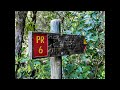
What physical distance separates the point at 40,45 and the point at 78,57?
579mm

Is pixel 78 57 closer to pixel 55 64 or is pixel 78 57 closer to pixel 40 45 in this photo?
pixel 55 64

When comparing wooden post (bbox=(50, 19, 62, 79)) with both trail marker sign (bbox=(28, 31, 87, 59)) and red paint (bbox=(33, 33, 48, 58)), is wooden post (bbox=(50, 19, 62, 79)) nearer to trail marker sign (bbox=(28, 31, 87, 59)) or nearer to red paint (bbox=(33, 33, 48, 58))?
trail marker sign (bbox=(28, 31, 87, 59))

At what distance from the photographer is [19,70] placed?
2701 millimetres

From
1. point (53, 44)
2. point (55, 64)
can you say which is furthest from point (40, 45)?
point (55, 64)

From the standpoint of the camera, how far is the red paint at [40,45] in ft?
7.04

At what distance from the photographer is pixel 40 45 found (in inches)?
86.0

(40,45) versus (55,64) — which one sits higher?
(40,45)

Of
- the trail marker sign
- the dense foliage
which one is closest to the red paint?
the trail marker sign

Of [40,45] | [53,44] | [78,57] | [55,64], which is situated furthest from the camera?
[78,57]

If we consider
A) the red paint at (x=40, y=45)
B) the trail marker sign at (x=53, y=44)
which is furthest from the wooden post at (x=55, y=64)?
the red paint at (x=40, y=45)
